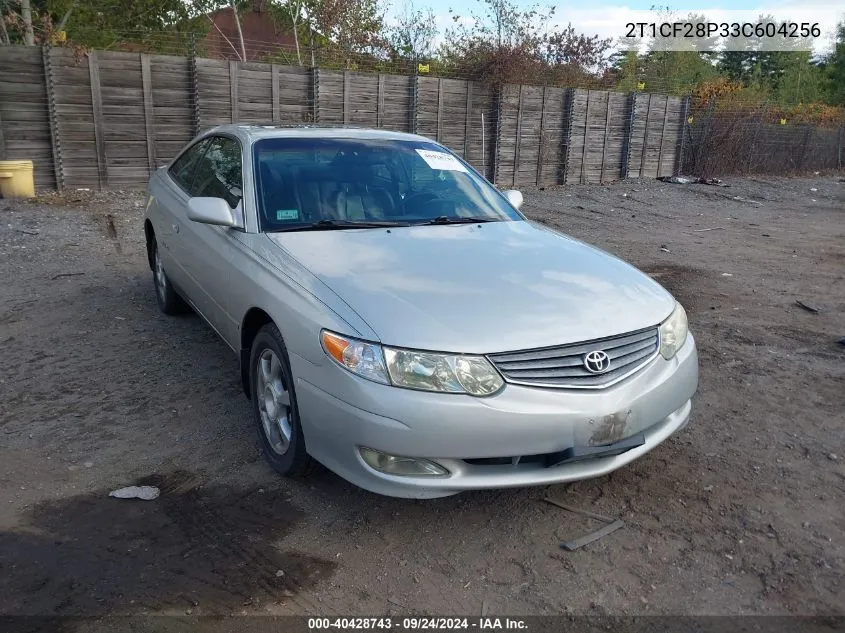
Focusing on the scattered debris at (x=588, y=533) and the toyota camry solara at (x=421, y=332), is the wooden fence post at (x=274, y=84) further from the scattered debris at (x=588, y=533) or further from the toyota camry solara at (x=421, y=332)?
the scattered debris at (x=588, y=533)

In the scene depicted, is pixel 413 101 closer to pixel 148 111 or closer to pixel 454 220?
pixel 148 111

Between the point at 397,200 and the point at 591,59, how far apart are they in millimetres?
20721

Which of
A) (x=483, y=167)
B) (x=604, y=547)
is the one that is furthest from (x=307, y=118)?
(x=604, y=547)

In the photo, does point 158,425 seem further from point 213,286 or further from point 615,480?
point 615,480

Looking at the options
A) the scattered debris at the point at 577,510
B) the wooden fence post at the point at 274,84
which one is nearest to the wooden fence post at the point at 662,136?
the wooden fence post at the point at 274,84

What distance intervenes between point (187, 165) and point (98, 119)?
7.53 metres

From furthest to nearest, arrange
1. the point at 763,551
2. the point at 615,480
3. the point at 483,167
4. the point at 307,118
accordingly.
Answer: the point at 483,167, the point at 307,118, the point at 615,480, the point at 763,551

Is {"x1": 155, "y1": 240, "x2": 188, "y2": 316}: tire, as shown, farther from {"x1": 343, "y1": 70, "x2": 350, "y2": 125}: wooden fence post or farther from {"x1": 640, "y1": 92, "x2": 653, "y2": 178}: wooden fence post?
{"x1": 640, "y1": 92, "x2": 653, "y2": 178}: wooden fence post

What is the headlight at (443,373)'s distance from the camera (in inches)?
104

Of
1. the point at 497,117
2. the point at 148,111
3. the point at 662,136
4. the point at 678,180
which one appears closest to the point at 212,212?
the point at 148,111

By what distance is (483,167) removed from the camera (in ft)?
53.7

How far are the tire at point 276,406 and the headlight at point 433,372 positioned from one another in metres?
0.55

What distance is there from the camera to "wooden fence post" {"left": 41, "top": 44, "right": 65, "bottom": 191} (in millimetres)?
11000

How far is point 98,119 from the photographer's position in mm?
11570
